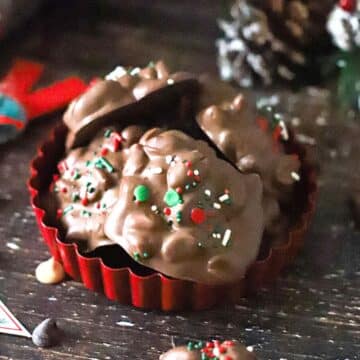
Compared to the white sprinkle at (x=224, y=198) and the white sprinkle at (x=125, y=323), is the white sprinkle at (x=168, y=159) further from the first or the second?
the white sprinkle at (x=125, y=323)

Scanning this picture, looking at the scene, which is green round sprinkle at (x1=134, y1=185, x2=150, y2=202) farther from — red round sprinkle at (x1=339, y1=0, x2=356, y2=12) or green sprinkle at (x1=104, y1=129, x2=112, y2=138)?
red round sprinkle at (x1=339, y1=0, x2=356, y2=12)

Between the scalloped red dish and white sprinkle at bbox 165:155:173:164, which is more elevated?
white sprinkle at bbox 165:155:173:164

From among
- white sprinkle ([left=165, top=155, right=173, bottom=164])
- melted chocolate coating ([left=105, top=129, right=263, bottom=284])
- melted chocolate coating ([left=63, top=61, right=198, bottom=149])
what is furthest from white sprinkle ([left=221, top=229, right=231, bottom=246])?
melted chocolate coating ([left=63, top=61, right=198, bottom=149])

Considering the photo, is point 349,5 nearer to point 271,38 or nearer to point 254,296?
point 271,38

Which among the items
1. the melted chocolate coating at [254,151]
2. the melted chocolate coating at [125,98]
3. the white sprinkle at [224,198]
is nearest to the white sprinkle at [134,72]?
the melted chocolate coating at [125,98]

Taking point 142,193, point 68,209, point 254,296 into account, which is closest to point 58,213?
point 68,209

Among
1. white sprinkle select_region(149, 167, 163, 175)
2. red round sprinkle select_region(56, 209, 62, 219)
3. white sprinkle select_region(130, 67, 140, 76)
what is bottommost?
red round sprinkle select_region(56, 209, 62, 219)
